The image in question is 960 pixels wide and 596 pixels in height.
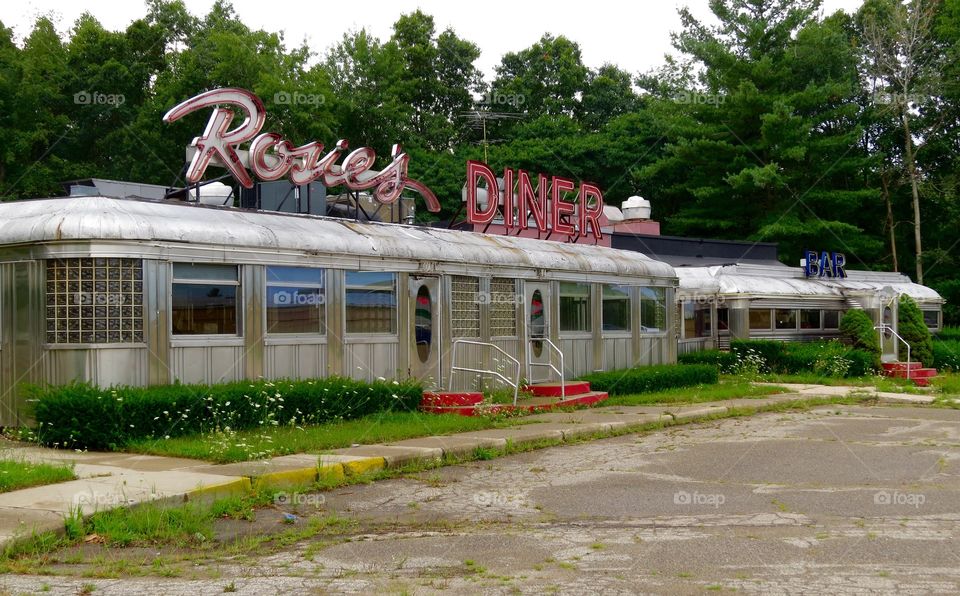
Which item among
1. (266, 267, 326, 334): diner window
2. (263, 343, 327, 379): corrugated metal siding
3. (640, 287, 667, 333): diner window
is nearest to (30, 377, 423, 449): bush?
(263, 343, 327, 379): corrugated metal siding

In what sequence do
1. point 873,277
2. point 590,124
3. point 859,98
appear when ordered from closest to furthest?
1. point 873,277
2. point 859,98
3. point 590,124

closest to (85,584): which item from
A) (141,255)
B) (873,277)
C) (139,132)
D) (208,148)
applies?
(141,255)

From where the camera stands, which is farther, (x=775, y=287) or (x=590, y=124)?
(x=590, y=124)

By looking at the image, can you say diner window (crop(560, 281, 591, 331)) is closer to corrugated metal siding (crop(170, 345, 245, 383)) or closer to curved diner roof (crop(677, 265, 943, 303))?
curved diner roof (crop(677, 265, 943, 303))

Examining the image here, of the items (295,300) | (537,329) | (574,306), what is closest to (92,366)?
(295,300)

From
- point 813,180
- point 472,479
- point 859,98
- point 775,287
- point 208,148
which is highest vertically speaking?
point 859,98

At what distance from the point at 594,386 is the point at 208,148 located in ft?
31.9

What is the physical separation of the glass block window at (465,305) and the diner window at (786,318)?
47.4 feet

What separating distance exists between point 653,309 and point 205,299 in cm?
1330

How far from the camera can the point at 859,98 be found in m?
50.3

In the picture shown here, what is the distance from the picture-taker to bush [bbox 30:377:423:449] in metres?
12.3

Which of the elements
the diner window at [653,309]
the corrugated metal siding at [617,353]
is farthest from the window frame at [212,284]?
the diner window at [653,309]

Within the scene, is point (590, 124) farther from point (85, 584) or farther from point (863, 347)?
point (85, 584)

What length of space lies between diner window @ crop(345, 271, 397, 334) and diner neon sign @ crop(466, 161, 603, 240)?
16.3ft
